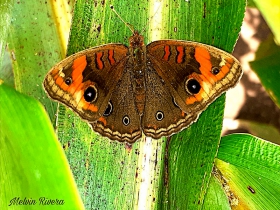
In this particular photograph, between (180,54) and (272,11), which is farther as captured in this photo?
(180,54)

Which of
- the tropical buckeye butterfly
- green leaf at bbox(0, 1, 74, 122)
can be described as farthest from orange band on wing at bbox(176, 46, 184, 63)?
green leaf at bbox(0, 1, 74, 122)

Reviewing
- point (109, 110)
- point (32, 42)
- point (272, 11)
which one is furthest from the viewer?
point (32, 42)

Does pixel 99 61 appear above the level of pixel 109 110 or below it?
above

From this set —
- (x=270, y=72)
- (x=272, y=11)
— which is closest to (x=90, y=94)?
(x=272, y=11)

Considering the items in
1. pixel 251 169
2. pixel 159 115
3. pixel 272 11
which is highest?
pixel 272 11

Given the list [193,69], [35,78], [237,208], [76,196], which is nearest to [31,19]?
[35,78]

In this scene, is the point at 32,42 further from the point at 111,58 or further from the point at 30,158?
the point at 30,158

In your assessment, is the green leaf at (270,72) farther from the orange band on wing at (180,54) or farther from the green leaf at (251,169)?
the orange band on wing at (180,54)

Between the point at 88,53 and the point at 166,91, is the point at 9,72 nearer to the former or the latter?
the point at 88,53
